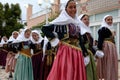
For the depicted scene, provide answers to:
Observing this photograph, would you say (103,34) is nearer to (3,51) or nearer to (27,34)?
(27,34)

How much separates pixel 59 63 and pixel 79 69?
0.29m

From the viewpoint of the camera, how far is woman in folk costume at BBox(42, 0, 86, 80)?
4.75 m

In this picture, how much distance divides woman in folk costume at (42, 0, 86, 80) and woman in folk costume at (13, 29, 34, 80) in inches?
109

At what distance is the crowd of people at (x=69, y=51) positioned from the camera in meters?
4.81

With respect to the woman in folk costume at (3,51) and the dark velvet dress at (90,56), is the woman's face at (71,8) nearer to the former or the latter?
the dark velvet dress at (90,56)

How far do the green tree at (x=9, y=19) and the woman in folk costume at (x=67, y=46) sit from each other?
1037 inches

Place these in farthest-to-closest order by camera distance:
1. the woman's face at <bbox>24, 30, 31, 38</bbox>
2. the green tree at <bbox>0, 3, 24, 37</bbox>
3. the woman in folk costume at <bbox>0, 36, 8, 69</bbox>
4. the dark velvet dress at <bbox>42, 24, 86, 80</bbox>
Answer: the green tree at <bbox>0, 3, 24, 37</bbox> < the woman in folk costume at <bbox>0, 36, 8, 69</bbox> < the woman's face at <bbox>24, 30, 31, 38</bbox> < the dark velvet dress at <bbox>42, 24, 86, 80</bbox>

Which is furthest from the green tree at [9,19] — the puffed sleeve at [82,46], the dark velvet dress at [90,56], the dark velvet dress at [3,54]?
the puffed sleeve at [82,46]

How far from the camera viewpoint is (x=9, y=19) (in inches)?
1248

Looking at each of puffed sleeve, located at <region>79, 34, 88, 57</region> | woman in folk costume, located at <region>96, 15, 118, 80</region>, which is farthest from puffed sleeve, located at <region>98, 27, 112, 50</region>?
puffed sleeve, located at <region>79, 34, 88, 57</region>

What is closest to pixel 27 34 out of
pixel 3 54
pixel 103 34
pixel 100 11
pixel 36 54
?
pixel 36 54

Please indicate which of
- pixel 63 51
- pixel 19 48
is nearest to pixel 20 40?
pixel 19 48

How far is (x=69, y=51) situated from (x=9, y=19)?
89.7 ft

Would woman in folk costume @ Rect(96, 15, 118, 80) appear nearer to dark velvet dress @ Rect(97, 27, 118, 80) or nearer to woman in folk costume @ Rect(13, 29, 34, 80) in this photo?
dark velvet dress @ Rect(97, 27, 118, 80)
